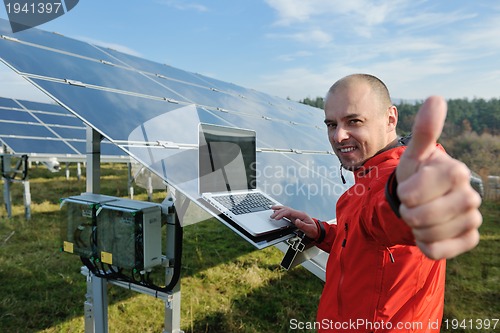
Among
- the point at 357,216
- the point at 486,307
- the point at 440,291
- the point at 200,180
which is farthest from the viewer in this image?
the point at 486,307

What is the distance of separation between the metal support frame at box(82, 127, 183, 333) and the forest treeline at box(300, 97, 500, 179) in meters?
10.9

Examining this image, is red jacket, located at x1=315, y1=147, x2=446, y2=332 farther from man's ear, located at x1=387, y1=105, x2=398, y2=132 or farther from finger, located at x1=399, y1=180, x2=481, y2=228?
finger, located at x1=399, y1=180, x2=481, y2=228

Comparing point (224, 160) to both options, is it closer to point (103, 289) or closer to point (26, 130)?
point (103, 289)

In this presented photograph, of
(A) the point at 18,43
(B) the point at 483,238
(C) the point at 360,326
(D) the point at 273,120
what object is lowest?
(B) the point at 483,238

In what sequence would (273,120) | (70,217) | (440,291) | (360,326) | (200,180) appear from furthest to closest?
(273,120) → (70,217) → (200,180) → (440,291) → (360,326)

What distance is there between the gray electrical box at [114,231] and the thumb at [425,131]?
2065mm

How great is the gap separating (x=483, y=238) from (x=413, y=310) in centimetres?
786

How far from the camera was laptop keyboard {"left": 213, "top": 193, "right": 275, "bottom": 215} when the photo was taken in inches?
86.4

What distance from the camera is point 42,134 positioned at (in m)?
8.76

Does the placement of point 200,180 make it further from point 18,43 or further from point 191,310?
point 191,310

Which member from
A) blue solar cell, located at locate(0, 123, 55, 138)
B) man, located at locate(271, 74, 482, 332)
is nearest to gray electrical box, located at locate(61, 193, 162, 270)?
man, located at locate(271, 74, 482, 332)

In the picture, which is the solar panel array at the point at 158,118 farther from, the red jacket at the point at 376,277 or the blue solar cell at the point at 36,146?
the blue solar cell at the point at 36,146

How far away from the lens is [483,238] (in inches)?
319

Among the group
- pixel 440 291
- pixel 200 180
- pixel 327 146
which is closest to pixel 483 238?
pixel 327 146
